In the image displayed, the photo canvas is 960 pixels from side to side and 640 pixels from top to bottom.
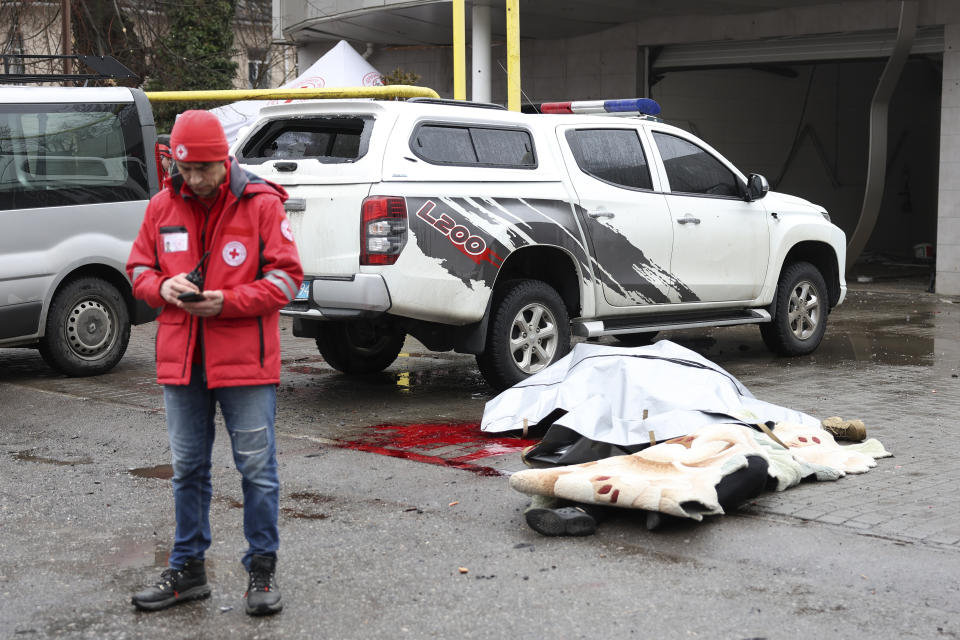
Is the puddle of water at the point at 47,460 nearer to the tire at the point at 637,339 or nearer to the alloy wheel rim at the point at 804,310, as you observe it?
the tire at the point at 637,339

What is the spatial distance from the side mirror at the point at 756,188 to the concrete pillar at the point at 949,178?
255 inches

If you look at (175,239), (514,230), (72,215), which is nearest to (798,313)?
(514,230)

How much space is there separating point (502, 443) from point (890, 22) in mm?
11142

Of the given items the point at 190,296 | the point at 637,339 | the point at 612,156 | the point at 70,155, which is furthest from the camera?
the point at 637,339

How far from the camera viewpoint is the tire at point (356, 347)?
940 cm

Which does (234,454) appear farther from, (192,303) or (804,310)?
(804,310)

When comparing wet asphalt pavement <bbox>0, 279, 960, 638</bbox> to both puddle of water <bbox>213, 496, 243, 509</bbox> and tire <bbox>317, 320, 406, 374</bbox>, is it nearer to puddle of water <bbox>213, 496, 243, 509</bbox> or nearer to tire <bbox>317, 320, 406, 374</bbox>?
puddle of water <bbox>213, 496, 243, 509</bbox>

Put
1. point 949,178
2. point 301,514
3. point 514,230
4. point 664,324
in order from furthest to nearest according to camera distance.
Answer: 1. point 949,178
2. point 664,324
3. point 514,230
4. point 301,514

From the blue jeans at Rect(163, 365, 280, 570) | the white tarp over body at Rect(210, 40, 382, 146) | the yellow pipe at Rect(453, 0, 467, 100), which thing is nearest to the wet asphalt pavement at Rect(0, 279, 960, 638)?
the blue jeans at Rect(163, 365, 280, 570)

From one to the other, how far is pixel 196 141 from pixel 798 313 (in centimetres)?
750

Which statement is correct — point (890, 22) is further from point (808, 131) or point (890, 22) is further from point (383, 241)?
point (383, 241)

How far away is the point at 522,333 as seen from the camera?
857 cm

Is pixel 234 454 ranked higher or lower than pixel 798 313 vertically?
higher

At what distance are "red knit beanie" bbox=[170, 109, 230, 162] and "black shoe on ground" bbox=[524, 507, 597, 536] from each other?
80.4 inches
